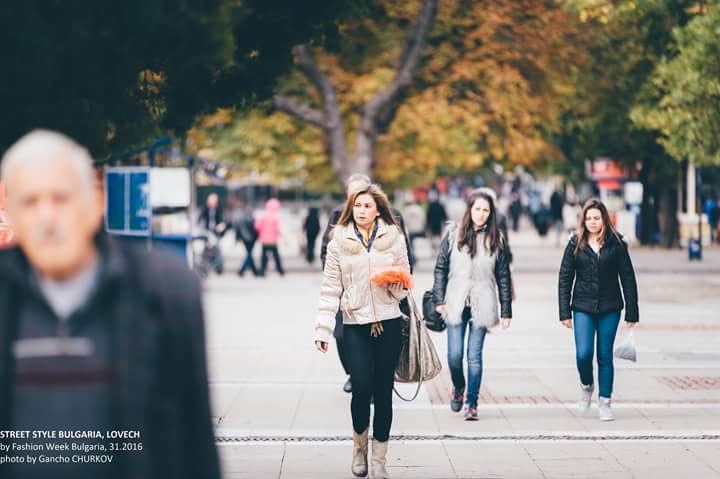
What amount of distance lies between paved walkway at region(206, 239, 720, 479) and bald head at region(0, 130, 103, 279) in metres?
3.04

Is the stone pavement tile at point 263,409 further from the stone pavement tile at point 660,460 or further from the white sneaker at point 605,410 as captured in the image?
the stone pavement tile at point 660,460

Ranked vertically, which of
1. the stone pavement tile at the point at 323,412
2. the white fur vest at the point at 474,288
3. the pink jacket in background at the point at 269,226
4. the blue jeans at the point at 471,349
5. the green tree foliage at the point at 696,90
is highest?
the green tree foliage at the point at 696,90

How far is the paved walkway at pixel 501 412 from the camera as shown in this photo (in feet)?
27.8

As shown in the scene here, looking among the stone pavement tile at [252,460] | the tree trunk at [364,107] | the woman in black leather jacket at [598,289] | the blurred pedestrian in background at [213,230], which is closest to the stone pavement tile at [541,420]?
the woman in black leather jacket at [598,289]

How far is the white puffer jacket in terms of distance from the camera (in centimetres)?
788

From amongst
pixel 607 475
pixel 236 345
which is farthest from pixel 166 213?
pixel 607 475

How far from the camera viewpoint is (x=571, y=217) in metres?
44.3

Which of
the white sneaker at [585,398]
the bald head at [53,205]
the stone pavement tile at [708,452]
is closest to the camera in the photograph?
the bald head at [53,205]

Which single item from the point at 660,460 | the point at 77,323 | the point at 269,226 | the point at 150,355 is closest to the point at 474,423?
the point at 660,460

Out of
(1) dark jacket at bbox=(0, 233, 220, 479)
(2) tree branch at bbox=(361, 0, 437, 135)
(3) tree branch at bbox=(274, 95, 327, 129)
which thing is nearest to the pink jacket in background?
(3) tree branch at bbox=(274, 95, 327, 129)

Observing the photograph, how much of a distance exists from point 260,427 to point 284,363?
3877 mm

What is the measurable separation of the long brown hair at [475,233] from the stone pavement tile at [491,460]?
159cm

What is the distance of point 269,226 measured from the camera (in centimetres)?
2886

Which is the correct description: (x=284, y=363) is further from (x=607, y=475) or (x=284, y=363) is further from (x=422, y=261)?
(x=422, y=261)
